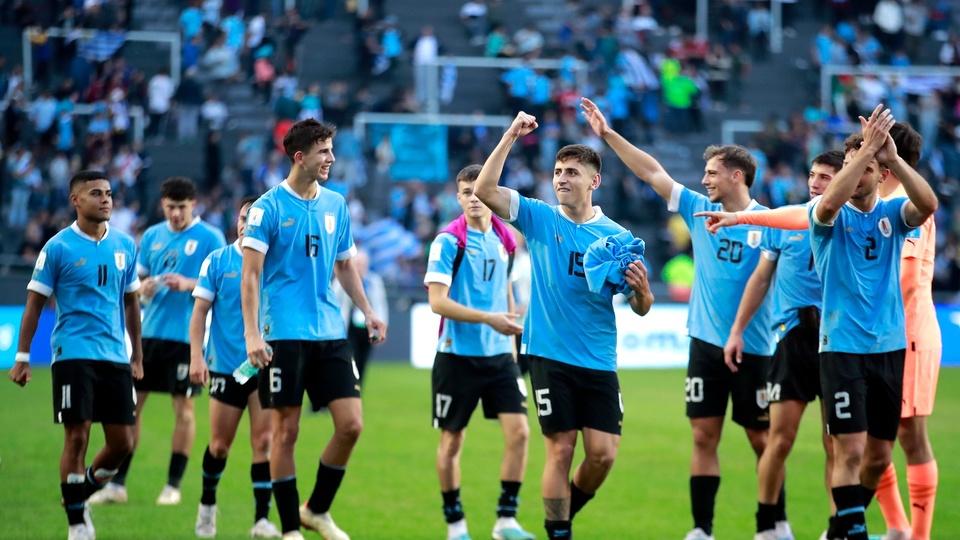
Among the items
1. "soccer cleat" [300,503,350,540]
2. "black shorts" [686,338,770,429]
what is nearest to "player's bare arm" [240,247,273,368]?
"soccer cleat" [300,503,350,540]

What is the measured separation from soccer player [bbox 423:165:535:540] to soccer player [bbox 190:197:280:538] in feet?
4.24

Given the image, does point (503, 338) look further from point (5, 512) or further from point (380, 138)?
point (380, 138)

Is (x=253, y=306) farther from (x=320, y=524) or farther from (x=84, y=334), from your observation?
(x=320, y=524)

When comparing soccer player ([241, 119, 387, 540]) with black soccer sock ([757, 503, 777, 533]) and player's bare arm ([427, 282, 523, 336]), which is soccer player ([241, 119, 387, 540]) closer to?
player's bare arm ([427, 282, 523, 336])

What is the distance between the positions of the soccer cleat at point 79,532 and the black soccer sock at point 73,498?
0.03 metres

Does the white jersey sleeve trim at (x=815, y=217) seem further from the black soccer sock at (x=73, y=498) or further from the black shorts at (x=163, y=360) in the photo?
the black shorts at (x=163, y=360)

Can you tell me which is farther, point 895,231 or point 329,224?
point 329,224

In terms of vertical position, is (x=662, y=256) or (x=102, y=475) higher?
(x=662, y=256)

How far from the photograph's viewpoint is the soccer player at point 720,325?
793 centimetres

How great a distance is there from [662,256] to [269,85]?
9825 millimetres

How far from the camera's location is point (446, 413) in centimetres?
847

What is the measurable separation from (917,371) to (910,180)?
1.48 m

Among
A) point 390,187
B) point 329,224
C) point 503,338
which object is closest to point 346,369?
point 329,224

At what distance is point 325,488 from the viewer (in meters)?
7.76
